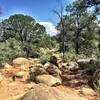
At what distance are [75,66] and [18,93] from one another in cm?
974

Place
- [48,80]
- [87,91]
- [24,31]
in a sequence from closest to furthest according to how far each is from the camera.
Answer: [87,91] → [48,80] → [24,31]

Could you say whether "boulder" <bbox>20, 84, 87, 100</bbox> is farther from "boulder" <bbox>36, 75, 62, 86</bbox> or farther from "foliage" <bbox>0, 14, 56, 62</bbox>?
"foliage" <bbox>0, 14, 56, 62</bbox>

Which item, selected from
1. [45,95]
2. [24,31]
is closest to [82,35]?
[24,31]

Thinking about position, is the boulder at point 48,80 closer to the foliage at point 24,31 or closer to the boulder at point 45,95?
the boulder at point 45,95

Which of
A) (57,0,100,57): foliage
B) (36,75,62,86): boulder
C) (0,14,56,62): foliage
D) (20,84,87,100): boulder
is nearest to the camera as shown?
(20,84,87,100): boulder

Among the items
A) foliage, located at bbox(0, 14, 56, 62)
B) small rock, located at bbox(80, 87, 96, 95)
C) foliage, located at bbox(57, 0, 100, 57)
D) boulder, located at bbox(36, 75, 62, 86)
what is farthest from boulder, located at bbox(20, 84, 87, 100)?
foliage, located at bbox(0, 14, 56, 62)

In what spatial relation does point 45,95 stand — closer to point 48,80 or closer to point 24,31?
point 48,80

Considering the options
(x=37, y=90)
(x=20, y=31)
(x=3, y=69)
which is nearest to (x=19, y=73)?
(x=3, y=69)

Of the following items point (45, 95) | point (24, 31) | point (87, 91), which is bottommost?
point (87, 91)

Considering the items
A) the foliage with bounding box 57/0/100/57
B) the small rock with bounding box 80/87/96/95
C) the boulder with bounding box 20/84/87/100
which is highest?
the foliage with bounding box 57/0/100/57

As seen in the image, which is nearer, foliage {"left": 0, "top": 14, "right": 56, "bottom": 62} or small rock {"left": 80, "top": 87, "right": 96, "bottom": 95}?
small rock {"left": 80, "top": 87, "right": 96, "bottom": 95}

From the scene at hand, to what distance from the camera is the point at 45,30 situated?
52719 millimetres

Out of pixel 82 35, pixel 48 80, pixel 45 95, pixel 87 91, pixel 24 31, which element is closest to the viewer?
pixel 45 95

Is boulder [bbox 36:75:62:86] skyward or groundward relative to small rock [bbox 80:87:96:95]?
skyward
